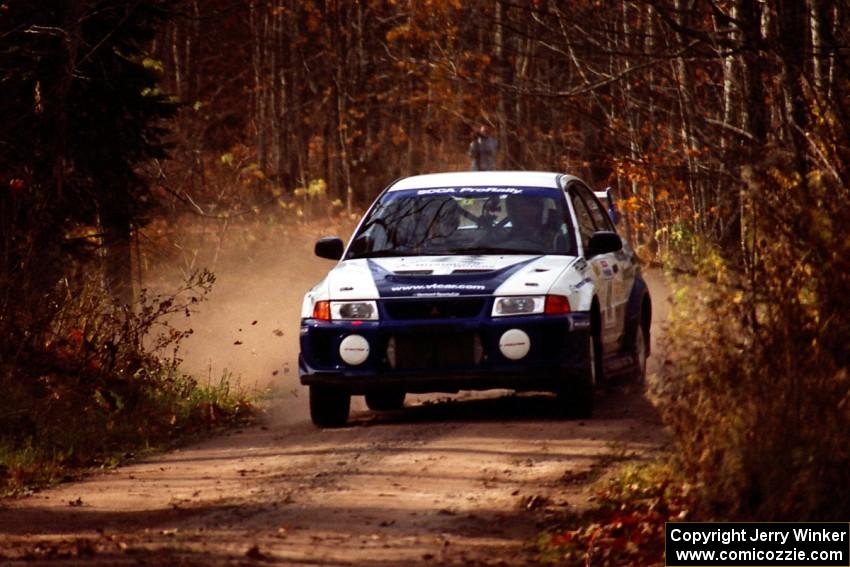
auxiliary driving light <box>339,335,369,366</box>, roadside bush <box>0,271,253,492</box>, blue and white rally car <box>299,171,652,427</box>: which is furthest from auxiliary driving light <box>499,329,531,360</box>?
roadside bush <box>0,271,253,492</box>

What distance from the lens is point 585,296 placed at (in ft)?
41.1

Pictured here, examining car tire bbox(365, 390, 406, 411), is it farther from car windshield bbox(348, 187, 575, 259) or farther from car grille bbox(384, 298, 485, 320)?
car grille bbox(384, 298, 485, 320)

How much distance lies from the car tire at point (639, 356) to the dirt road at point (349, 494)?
1.67 ft

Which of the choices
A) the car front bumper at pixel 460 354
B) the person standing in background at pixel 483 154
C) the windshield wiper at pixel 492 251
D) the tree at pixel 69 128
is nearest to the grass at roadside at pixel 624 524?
the car front bumper at pixel 460 354

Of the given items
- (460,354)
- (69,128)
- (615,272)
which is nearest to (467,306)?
(460,354)

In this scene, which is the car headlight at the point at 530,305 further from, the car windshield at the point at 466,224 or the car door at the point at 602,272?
the car windshield at the point at 466,224

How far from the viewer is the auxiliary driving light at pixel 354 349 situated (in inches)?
489

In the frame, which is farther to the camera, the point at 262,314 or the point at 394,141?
the point at 394,141

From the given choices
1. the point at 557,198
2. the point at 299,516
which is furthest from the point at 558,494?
the point at 557,198

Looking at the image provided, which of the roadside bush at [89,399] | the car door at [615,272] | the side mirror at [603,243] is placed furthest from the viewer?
the car door at [615,272]

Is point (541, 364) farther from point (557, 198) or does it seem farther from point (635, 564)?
point (635, 564)

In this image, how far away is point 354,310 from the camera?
12.5m

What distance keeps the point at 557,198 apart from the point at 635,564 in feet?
20.7

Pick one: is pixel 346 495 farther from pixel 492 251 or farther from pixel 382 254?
pixel 382 254
